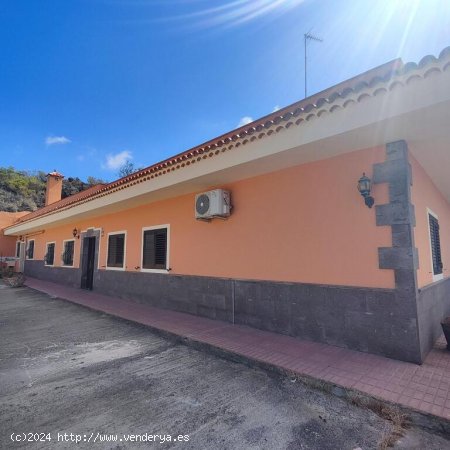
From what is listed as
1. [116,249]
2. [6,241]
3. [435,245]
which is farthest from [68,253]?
[435,245]

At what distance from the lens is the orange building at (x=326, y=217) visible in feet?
13.3

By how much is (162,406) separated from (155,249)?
6.06 meters

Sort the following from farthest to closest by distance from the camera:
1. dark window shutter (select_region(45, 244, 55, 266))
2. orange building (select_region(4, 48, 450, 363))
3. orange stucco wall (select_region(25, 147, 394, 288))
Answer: dark window shutter (select_region(45, 244, 55, 266)), orange stucco wall (select_region(25, 147, 394, 288)), orange building (select_region(4, 48, 450, 363))

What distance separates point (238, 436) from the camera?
8.54 feet

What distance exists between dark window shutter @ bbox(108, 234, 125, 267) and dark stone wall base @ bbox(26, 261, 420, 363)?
2476 mm

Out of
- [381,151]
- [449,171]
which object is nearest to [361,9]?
[381,151]

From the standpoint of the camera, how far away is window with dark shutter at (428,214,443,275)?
18.9ft

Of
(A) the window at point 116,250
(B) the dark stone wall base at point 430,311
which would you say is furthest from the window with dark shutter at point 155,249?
(B) the dark stone wall base at point 430,311

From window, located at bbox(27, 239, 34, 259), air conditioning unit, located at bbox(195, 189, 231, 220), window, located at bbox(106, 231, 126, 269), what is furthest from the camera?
window, located at bbox(27, 239, 34, 259)

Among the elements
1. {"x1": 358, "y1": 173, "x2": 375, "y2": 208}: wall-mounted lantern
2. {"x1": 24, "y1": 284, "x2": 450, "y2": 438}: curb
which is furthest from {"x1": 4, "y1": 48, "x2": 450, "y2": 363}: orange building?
{"x1": 24, "y1": 284, "x2": 450, "y2": 438}: curb

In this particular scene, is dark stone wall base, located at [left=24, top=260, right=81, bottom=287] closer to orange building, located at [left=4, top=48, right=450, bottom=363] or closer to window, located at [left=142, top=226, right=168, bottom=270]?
window, located at [left=142, top=226, right=168, bottom=270]

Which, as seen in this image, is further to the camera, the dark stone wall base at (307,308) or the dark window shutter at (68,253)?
the dark window shutter at (68,253)

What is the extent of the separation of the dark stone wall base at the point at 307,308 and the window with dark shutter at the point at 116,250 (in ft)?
8.07

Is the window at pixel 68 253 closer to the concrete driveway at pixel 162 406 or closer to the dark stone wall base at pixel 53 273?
the dark stone wall base at pixel 53 273
